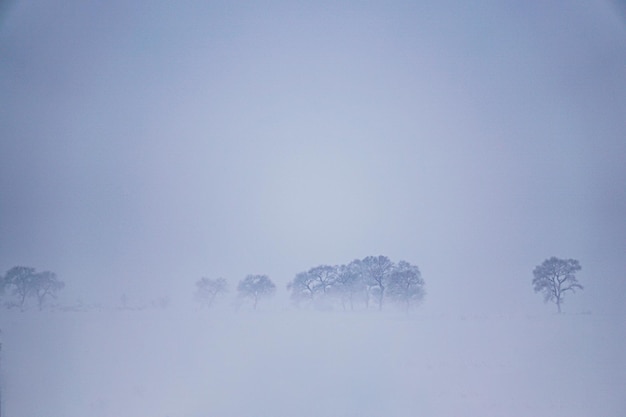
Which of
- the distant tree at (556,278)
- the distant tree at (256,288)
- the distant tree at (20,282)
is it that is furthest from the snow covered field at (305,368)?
the distant tree at (256,288)

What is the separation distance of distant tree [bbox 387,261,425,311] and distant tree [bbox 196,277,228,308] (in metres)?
8.92

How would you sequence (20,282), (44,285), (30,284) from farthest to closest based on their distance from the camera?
(44,285) → (30,284) → (20,282)

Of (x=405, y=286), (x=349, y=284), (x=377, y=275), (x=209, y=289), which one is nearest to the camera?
(x=349, y=284)

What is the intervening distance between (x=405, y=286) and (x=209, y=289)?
10.4 meters

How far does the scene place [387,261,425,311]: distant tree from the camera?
20953 mm

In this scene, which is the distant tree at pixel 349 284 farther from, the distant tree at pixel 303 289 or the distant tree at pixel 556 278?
the distant tree at pixel 556 278

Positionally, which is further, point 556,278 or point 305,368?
point 556,278

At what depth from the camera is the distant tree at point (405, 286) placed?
2095 centimetres

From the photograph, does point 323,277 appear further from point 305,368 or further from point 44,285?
point 44,285

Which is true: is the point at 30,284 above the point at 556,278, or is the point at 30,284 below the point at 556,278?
below

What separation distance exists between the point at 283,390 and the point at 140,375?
156 inches

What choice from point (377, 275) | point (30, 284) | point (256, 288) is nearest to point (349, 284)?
point (377, 275)

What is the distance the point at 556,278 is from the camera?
19.3 m

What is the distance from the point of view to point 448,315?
18.1 m
